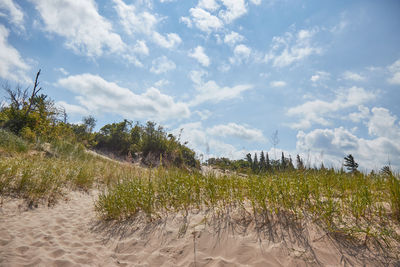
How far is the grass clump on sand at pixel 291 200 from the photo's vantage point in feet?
8.44

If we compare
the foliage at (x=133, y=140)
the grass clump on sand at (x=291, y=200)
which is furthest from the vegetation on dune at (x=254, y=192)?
the foliage at (x=133, y=140)

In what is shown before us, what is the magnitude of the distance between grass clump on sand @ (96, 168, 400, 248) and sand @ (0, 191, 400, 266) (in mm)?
220

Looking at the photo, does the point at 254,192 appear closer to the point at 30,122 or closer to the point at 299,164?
the point at 299,164

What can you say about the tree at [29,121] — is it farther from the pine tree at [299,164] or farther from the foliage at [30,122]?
the pine tree at [299,164]

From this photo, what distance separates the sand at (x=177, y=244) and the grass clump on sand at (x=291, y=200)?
220mm

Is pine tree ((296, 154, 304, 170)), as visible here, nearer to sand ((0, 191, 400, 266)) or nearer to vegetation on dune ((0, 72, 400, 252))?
vegetation on dune ((0, 72, 400, 252))

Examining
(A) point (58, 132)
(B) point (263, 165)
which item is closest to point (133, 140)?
(A) point (58, 132)

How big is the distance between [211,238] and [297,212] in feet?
4.45

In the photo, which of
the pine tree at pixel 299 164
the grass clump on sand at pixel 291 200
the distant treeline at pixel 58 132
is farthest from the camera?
the distant treeline at pixel 58 132

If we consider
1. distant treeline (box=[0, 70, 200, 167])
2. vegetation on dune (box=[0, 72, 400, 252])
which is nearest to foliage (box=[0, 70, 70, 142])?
distant treeline (box=[0, 70, 200, 167])

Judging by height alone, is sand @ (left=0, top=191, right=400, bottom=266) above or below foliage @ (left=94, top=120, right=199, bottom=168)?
below

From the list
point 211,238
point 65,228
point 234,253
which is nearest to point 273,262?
point 234,253

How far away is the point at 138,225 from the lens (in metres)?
3.73

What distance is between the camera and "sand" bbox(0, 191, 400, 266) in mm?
2203
